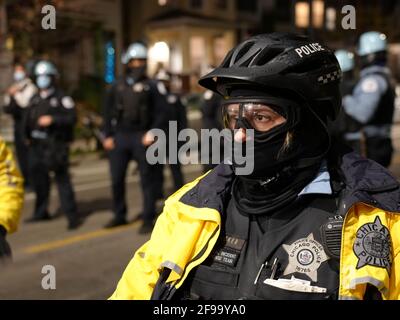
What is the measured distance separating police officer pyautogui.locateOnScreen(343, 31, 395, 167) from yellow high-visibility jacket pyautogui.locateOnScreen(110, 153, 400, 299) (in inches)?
136

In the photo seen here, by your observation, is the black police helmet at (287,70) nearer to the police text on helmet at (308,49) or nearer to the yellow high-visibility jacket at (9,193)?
the police text on helmet at (308,49)

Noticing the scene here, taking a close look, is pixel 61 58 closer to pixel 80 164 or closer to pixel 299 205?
pixel 80 164

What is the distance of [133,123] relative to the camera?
650cm

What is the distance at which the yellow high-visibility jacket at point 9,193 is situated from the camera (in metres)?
2.88

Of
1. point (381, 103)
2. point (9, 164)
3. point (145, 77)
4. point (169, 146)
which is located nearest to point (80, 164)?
point (169, 146)

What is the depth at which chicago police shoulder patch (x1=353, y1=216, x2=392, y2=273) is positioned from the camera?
1694mm

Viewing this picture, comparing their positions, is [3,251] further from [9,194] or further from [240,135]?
[240,135]

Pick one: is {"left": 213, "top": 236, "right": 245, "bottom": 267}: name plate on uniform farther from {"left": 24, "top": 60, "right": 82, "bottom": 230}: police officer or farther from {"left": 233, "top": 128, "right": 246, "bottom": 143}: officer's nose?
{"left": 24, "top": 60, "right": 82, "bottom": 230}: police officer

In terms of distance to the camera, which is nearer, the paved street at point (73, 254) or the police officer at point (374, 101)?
the paved street at point (73, 254)

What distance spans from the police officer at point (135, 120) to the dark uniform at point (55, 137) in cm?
56

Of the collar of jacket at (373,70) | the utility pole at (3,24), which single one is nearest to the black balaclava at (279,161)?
the collar of jacket at (373,70)
